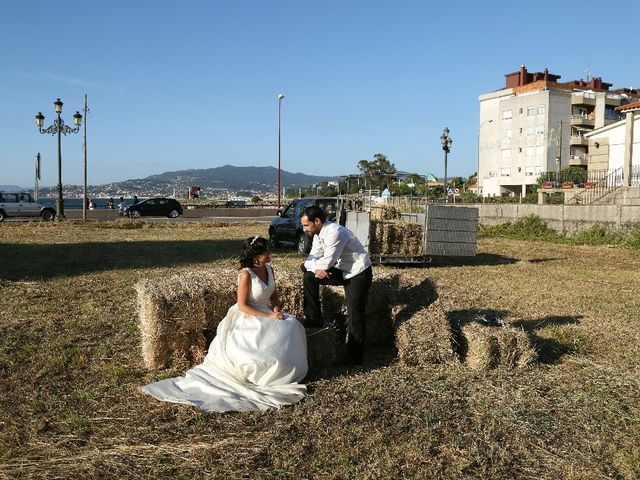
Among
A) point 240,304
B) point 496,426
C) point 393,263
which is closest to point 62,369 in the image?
point 240,304

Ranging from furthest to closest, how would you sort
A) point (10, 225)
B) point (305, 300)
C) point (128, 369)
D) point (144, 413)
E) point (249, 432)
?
1. point (10, 225)
2. point (305, 300)
3. point (128, 369)
4. point (144, 413)
5. point (249, 432)

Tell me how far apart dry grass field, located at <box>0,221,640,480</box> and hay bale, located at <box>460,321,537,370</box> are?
0.42 ft

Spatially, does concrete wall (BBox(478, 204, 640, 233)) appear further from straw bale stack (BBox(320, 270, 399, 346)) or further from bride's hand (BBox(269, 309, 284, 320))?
bride's hand (BBox(269, 309, 284, 320))

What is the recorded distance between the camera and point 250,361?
553 centimetres

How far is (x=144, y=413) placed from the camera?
5090mm

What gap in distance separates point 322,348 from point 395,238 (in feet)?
29.7

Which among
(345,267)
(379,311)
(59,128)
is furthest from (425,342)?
(59,128)

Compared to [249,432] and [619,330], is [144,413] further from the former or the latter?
[619,330]

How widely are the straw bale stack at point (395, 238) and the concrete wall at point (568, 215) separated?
8863mm

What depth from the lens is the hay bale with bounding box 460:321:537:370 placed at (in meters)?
6.29

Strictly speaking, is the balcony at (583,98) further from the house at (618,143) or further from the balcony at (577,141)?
the house at (618,143)

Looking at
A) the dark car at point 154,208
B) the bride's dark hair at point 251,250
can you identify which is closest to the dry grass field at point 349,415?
the bride's dark hair at point 251,250

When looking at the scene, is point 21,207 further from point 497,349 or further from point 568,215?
point 497,349

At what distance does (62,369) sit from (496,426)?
4.23 m
